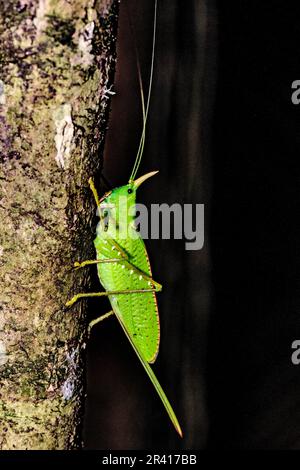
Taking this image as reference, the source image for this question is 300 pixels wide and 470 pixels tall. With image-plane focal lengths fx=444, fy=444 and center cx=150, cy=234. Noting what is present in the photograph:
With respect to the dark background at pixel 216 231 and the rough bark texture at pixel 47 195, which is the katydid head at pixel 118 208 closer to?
the rough bark texture at pixel 47 195

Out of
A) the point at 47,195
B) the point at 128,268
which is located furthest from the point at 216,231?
the point at 47,195

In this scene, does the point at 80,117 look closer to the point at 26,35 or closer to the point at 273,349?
the point at 26,35

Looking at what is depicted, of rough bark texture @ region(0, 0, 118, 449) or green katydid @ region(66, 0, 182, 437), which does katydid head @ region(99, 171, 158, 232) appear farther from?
rough bark texture @ region(0, 0, 118, 449)

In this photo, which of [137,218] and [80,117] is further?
[137,218]

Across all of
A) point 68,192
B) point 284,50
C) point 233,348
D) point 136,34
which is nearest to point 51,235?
point 68,192

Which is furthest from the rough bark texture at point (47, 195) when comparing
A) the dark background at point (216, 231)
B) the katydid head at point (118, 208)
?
the dark background at point (216, 231)

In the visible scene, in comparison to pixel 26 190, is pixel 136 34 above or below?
above

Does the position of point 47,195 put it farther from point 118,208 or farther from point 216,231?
point 216,231
